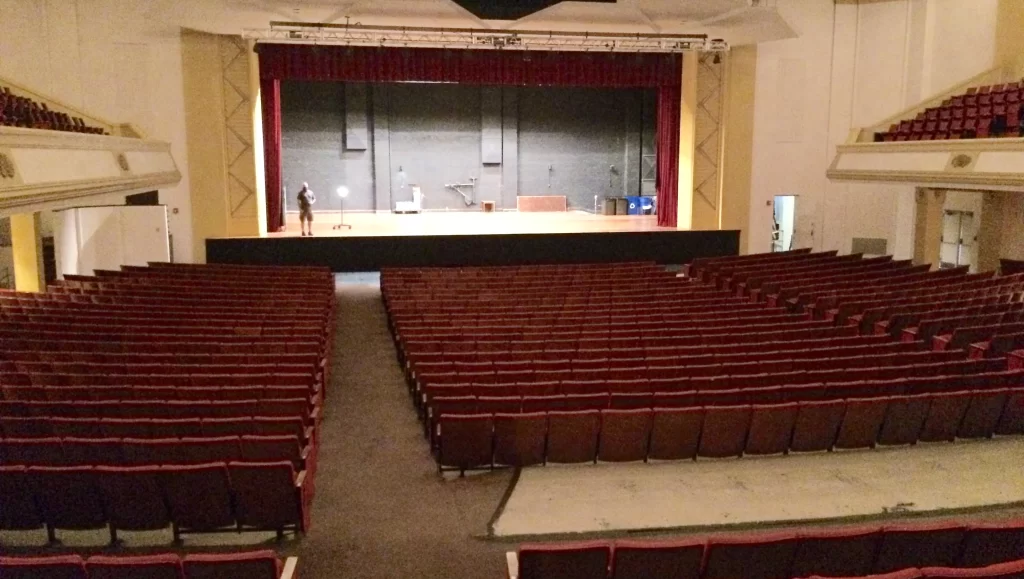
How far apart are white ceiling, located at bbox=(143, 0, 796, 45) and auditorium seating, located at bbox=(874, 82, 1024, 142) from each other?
2941 mm

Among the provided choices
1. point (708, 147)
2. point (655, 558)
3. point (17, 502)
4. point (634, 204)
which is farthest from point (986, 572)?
point (634, 204)

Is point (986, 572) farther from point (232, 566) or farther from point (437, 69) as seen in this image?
point (437, 69)

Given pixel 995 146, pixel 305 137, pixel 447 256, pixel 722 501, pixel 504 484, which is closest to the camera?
pixel 722 501

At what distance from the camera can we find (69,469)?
4.42 metres

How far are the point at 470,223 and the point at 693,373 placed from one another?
1082cm

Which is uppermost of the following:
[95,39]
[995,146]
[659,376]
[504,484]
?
[95,39]

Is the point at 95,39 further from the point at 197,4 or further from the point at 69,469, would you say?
the point at 69,469

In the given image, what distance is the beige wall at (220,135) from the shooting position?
14.4 metres

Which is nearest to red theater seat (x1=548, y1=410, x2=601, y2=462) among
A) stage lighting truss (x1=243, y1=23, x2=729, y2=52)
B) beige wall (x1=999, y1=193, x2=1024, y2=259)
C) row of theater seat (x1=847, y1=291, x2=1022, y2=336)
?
row of theater seat (x1=847, y1=291, x2=1022, y2=336)

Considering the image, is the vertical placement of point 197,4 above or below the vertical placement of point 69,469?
above

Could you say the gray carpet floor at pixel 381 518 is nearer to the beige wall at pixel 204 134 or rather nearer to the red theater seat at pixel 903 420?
the red theater seat at pixel 903 420

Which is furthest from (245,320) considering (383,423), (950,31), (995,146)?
(950,31)

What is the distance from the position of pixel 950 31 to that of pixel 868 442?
41.1 ft

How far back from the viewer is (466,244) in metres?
15.1
